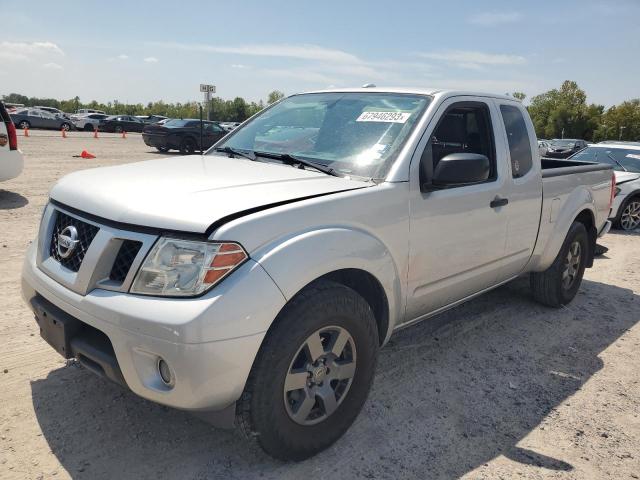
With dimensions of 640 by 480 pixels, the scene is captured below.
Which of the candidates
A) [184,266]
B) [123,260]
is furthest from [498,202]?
[123,260]

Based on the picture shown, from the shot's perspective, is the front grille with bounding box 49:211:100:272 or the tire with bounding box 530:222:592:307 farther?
the tire with bounding box 530:222:592:307

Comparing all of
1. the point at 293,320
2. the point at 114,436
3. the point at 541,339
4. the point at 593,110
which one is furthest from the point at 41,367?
the point at 593,110

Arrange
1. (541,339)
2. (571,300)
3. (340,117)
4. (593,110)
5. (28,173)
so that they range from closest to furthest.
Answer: (340,117), (541,339), (571,300), (28,173), (593,110)

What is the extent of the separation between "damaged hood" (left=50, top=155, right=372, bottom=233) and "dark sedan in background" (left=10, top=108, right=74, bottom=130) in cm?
3645

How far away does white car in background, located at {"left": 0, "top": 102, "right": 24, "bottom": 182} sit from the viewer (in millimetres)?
8281

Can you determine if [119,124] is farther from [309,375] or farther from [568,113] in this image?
[568,113]

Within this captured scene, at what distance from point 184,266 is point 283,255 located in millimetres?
422

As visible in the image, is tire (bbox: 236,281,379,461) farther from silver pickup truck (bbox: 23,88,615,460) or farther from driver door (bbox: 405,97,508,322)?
driver door (bbox: 405,97,508,322)

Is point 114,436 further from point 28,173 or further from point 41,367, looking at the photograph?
point 28,173

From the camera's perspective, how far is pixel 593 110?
80500mm

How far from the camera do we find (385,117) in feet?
10.9

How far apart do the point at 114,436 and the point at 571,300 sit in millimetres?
4489

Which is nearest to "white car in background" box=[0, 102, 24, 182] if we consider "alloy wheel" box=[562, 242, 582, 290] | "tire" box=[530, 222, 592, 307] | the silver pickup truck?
the silver pickup truck

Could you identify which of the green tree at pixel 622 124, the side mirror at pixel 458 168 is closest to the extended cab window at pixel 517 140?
the side mirror at pixel 458 168
